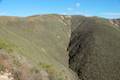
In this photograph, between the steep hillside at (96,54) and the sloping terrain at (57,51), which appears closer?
the sloping terrain at (57,51)

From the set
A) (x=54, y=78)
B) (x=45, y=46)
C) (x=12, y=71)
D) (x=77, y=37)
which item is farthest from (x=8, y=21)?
(x=12, y=71)

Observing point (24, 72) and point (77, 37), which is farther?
point (77, 37)

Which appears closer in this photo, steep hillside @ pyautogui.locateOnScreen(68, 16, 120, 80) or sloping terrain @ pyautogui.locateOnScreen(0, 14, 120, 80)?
sloping terrain @ pyautogui.locateOnScreen(0, 14, 120, 80)

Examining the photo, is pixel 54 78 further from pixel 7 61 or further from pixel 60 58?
pixel 60 58

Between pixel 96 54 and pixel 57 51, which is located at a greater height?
pixel 96 54

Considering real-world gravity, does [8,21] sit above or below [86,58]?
above

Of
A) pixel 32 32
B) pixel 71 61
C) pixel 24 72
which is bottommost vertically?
pixel 71 61

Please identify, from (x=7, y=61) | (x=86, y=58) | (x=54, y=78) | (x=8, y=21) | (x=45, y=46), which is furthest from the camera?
(x=8, y=21)

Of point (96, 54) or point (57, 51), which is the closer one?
point (96, 54)
